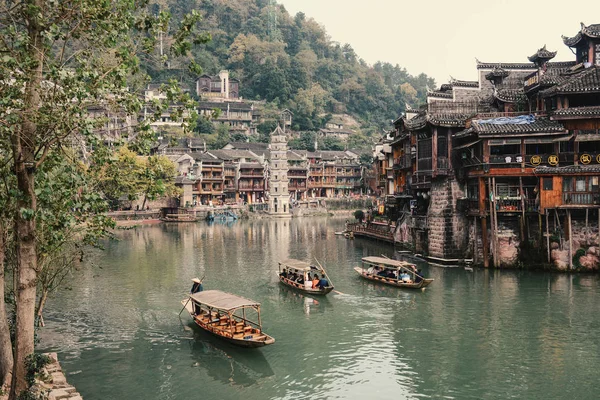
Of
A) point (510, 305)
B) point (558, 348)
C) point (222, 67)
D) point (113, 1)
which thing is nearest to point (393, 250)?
point (510, 305)

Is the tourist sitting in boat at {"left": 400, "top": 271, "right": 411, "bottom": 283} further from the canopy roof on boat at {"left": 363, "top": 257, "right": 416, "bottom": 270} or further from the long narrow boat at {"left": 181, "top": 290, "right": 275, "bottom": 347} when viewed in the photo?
the long narrow boat at {"left": 181, "top": 290, "right": 275, "bottom": 347}

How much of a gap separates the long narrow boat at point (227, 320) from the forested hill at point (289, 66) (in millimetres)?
121086

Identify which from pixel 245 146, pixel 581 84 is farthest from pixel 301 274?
pixel 245 146

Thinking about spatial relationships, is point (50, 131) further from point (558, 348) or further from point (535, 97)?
point (535, 97)

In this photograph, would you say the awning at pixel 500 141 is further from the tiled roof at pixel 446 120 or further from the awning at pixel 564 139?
the tiled roof at pixel 446 120

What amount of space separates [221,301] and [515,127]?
2525 cm

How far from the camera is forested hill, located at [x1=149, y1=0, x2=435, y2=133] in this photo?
503 feet

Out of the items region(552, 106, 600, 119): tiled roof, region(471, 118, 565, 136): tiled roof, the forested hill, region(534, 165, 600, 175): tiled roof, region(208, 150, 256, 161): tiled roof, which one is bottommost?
region(534, 165, 600, 175): tiled roof

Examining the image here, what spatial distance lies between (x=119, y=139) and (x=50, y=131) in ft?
5.02

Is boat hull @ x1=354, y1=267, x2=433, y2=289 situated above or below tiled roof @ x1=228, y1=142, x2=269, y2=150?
below

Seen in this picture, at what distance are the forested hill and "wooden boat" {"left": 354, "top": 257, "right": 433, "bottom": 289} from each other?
358 feet

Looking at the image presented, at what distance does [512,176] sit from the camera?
37781mm

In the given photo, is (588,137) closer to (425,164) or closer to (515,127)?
(515,127)

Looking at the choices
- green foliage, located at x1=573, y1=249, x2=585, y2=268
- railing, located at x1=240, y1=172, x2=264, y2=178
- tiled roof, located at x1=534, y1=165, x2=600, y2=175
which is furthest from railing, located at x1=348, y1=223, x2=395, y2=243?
railing, located at x1=240, y1=172, x2=264, y2=178
